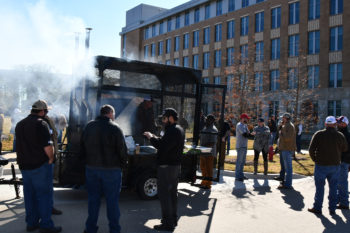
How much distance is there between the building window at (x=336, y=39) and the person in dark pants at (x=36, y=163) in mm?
34227

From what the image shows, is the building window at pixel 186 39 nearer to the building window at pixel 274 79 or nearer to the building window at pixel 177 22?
the building window at pixel 177 22

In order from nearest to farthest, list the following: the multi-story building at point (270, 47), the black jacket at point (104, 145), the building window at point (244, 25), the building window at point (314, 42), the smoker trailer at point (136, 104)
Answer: the black jacket at point (104, 145), the smoker trailer at point (136, 104), the multi-story building at point (270, 47), the building window at point (314, 42), the building window at point (244, 25)

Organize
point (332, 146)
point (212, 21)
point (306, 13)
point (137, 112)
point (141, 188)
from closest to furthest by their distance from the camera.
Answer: point (332, 146), point (141, 188), point (137, 112), point (306, 13), point (212, 21)

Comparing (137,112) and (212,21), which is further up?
(212,21)

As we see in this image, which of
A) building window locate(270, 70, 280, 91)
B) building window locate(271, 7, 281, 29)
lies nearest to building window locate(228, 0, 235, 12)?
building window locate(271, 7, 281, 29)

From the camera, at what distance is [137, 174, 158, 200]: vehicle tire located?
284 inches

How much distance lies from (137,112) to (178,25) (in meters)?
42.9

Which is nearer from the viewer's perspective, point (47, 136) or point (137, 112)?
point (47, 136)

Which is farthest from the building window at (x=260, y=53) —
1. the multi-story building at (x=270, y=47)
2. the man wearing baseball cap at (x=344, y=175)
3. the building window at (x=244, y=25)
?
the man wearing baseball cap at (x=344, y=175)

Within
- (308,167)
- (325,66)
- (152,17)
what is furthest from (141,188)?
(152,17)

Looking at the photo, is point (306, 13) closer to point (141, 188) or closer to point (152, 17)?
point (152, 17)

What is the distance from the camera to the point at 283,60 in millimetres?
37625

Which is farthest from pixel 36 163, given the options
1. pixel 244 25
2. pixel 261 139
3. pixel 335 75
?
pixel 244 25

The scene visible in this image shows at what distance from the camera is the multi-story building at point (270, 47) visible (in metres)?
31.2
